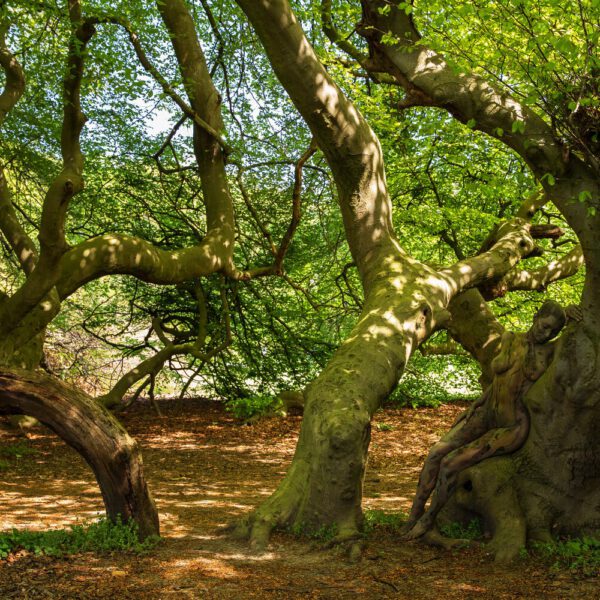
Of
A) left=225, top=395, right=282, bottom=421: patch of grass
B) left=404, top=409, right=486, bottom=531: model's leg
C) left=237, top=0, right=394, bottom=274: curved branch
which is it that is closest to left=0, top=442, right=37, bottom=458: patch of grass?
left=225, top=395, right=282, bottom=421: patch of grass

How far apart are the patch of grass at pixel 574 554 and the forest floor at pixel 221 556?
0.41 ft

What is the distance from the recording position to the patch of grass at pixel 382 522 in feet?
21.4

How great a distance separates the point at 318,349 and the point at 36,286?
8.57 meters

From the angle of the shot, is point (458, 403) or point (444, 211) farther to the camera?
point (458, 403)

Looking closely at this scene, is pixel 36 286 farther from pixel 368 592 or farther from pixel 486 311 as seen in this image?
pixel 486 311

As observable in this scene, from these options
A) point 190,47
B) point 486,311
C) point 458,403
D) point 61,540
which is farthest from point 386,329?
point 458,403

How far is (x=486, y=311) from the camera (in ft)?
36.7

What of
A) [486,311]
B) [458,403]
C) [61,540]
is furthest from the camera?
[458,403]

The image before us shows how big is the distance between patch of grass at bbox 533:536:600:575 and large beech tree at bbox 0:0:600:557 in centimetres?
17

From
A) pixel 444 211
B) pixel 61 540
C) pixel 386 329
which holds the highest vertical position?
pixel 444 211

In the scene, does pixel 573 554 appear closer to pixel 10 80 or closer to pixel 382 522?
pixel 382 522

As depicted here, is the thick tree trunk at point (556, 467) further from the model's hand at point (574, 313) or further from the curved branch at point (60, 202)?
the curved branch at point (60, 202)

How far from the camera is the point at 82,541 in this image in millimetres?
5477

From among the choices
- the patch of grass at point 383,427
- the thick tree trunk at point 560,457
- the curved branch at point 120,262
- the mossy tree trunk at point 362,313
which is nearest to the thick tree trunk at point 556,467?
the thick tree trunk at point 560,457
